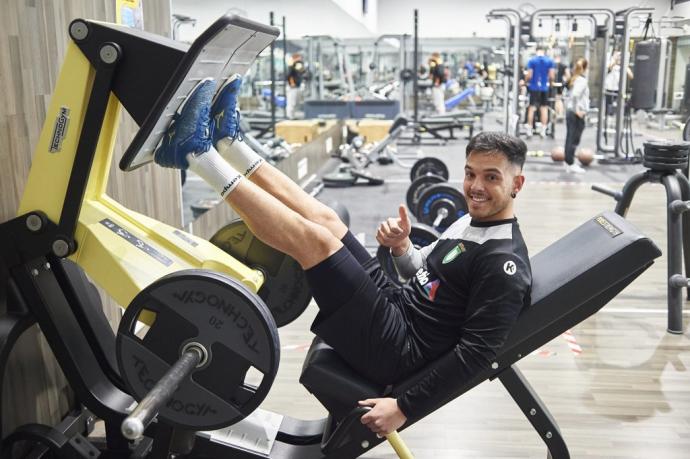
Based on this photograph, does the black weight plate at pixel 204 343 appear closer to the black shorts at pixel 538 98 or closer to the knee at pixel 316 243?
the knee at pixel 316 243

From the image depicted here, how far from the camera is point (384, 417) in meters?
1.66

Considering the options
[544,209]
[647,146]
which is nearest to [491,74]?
[544,209]

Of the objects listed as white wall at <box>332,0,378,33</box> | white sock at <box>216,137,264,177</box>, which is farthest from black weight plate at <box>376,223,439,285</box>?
white wall at <box>332,0,378,33</box>

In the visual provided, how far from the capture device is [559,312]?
5.70 ft

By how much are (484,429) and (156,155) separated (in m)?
1.42

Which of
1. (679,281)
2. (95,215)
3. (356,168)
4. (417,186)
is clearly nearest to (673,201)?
(679,281)

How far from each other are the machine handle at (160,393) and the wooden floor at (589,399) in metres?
0.89

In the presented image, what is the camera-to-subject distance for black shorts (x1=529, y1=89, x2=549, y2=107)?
10.4 metres

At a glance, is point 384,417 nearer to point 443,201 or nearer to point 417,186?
point 443,201

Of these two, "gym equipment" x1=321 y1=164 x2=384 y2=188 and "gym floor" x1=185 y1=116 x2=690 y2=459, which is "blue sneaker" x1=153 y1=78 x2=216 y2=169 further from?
"gym equipment" x1=321 y1=164 x2=384 y2=188

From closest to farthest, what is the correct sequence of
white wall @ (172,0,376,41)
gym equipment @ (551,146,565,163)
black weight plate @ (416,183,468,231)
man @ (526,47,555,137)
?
1. white wall @ (172,0,376,41)
2. black weight plate @ (416,183,468,231)
3. gym equipment @ (551,146,565,163)
4. man @ (526,47,555,137)

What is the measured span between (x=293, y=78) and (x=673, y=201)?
6.95 metres

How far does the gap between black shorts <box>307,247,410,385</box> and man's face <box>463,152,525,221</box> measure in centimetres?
36

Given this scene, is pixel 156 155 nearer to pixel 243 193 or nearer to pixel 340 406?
pixel 243 193
